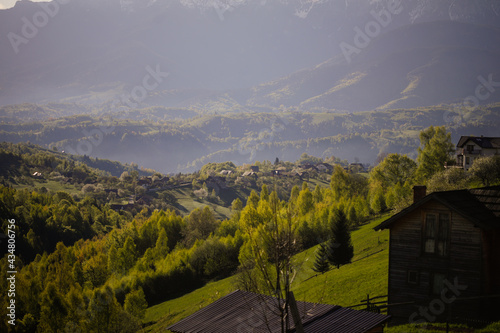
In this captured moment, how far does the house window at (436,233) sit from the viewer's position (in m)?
26.8

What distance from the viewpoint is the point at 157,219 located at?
11656 cm

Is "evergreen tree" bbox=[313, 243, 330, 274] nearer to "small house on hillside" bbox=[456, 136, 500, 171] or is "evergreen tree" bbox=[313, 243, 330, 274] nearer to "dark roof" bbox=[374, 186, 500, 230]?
"dark roof" bbox=[374, 186, 500, 230]

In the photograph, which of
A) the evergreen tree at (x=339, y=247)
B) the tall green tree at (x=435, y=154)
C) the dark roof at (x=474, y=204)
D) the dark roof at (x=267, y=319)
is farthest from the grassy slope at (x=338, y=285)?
the tall green tree at (x=435, y=154)

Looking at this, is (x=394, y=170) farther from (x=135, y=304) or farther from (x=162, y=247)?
(x=135, y=304)

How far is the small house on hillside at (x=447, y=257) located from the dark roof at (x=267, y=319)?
861 centimetres

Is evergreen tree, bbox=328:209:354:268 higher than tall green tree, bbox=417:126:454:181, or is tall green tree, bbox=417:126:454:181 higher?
tall green tree, bbox=417:126:454:181

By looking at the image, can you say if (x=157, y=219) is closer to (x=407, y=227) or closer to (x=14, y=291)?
(x=14, y=291)

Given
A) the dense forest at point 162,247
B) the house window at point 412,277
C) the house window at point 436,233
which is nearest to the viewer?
the house window at point 436,233

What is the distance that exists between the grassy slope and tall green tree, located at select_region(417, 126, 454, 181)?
965 inches

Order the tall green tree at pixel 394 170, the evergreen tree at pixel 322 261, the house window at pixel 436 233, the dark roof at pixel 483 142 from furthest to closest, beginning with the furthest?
the tall green tree at pixel 394 170, the dark roof at pixel 483 142, the evergreen tree at pixel 322 261, the house window at pixel 436 233

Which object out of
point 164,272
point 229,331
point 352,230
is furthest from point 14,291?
point 229,331

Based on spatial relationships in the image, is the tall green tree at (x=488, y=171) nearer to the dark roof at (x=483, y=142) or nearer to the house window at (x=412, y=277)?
the dark roof at (x=483, y=142)

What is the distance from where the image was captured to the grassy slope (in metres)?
37.1

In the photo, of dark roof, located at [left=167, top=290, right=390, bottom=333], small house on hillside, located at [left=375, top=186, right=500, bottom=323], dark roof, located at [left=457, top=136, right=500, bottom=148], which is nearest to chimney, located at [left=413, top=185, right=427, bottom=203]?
small house on hillside, located at [left=375, top=186, right=500, bottom=323]
